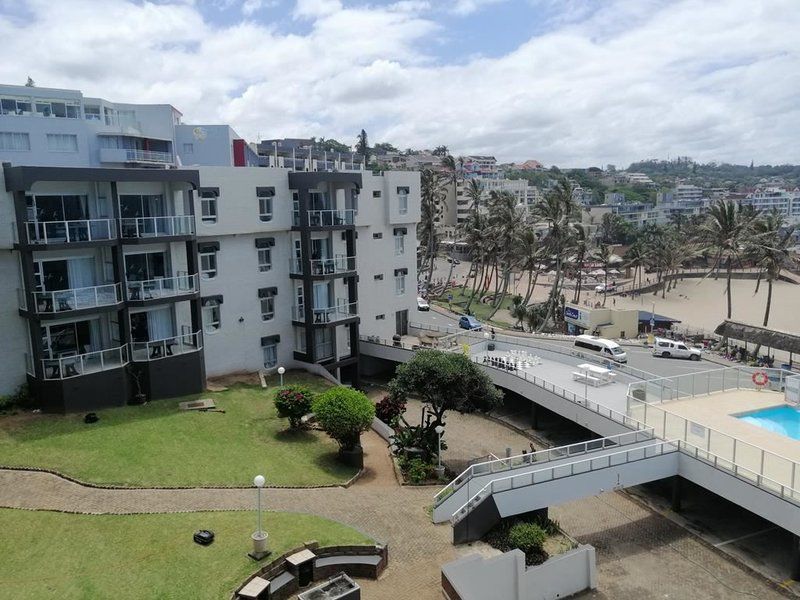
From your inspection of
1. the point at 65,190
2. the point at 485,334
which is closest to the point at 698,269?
the point at 485,334

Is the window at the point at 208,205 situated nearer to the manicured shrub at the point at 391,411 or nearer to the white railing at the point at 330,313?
the white railing at the point at 330,313

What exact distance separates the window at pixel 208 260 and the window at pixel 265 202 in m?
3.63

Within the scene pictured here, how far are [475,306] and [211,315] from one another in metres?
50.7

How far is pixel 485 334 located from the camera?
45000 millimetres

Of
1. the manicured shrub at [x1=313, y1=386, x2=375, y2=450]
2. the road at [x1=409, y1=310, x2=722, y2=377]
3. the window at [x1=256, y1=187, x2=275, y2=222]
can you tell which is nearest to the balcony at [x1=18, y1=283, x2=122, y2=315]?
the window at [x1=256, y1=187, x2=275, y2=222]

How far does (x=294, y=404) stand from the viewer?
30109 mm

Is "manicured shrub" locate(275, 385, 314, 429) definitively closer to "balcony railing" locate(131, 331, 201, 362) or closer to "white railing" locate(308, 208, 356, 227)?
"balcony railing" locate(131, 331, 201, 362)

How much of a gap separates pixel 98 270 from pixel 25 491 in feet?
41.3

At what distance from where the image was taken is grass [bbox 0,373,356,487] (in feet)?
77.9

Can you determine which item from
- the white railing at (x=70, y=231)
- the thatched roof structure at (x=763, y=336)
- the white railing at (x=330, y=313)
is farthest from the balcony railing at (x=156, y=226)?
the thatched roof structure at (x=763, y=336)

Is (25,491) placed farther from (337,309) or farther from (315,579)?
(337,309)

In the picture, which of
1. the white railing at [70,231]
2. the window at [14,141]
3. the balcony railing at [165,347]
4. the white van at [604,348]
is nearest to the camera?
the white railing at [70,231]

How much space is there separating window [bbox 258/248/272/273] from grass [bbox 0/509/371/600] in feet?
70.0

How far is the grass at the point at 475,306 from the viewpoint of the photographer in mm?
73137
